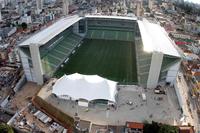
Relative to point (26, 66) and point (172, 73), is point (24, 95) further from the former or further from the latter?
point (172, 73)

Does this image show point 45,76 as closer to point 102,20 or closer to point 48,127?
point 48,127

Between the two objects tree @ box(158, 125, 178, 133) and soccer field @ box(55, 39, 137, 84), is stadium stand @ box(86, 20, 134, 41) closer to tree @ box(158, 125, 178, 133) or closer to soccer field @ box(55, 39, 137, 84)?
soccer field @ box(55, 39, 137, 84)

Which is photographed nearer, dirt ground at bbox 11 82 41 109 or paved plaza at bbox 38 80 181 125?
paved plaza at bbox 38 80 181 125

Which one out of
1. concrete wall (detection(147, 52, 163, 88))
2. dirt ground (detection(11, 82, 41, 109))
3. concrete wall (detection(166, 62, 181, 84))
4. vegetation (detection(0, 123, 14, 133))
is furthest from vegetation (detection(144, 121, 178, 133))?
dirt ground (detection(11, 82, 41, 109))

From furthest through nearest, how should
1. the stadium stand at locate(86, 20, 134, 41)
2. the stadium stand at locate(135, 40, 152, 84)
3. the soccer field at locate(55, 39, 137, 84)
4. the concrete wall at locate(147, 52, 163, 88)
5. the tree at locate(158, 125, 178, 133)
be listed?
the stadium stand at locate(86, 20, 134, 41)
the soccer field at locate(55, 39, 137, 84)
the stadium stand at locate(135, 40, 152, 84)
the concrete wall at locate(147, 52, 163, 88)
the tree at locate(158, 125, 178, 133)

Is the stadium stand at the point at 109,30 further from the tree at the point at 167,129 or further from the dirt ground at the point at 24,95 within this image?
the tree at the point at 167,129

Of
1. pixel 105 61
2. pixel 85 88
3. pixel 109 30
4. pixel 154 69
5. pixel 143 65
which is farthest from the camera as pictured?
pixel 109 30

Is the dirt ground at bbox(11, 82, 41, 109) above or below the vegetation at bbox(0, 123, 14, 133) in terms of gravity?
below

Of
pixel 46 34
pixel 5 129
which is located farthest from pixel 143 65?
pixel 5 129
